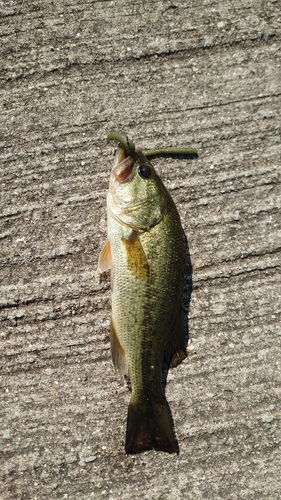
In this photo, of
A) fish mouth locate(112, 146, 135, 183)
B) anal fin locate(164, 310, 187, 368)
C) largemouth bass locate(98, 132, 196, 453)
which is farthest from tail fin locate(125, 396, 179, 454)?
fish mouth locate(112, 146, 135, 183)

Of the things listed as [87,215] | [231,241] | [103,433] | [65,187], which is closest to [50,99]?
[65,187]

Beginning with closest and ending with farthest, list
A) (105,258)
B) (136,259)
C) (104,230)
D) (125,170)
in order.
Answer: (136,259)
(125,170)
(105,258)
(104,230)

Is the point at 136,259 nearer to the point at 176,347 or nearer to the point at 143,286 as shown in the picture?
the point at 143,286

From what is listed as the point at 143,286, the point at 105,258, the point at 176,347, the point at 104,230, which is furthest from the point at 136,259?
the point at 176,347

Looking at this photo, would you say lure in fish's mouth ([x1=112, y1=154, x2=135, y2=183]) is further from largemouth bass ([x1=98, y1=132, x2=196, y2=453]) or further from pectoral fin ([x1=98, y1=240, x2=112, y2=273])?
pectoral fin ([x1=98, y1=240, x2=112, y2=273])

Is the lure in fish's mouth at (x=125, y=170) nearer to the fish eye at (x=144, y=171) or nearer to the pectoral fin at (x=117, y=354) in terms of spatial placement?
the fish eye at (x=144, y=171)

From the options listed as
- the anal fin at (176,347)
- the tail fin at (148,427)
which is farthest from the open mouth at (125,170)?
the tail fin at (148,427)
